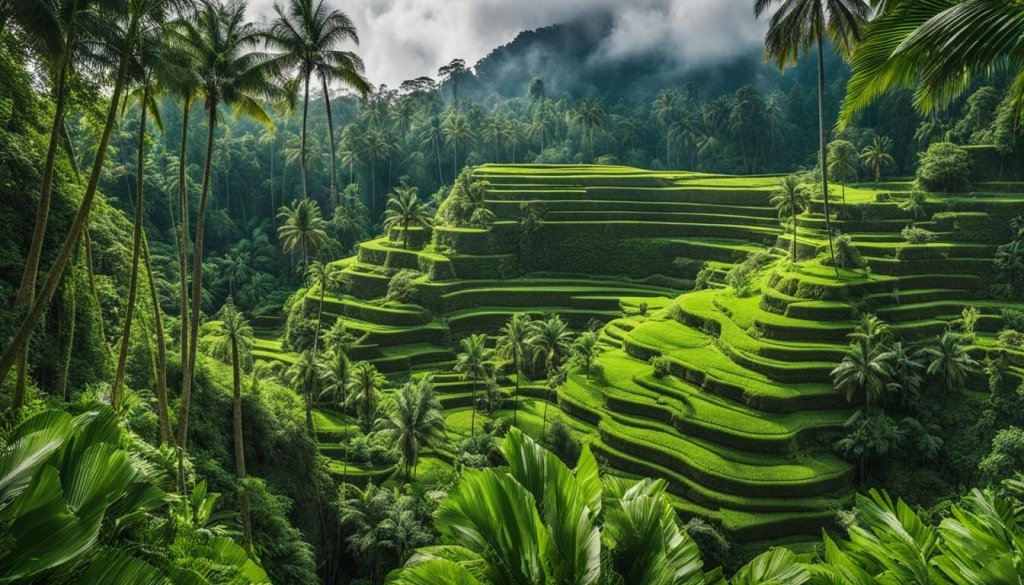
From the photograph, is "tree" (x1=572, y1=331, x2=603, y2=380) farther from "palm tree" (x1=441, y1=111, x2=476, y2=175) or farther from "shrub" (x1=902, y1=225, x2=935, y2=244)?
"palm tree" (x1=441, y1=111, x2=476, y2=175)

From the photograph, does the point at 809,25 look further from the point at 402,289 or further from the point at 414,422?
the point at 402,289

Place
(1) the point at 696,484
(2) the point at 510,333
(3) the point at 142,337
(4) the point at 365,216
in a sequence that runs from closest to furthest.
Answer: (3) the point at 142,337
(1) the point at 696,484
(2) the point at 510,333
(4) the point at 365,216

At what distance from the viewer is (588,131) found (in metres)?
79.7

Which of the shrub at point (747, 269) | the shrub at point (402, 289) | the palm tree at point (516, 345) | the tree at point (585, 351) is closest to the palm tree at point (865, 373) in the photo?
the tree at point (585, 351)

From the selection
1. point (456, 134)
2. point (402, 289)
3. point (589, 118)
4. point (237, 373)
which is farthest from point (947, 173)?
point (456, 134)

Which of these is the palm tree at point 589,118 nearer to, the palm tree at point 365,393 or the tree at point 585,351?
the tree at point 585,351

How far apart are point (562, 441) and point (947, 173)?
3483cm

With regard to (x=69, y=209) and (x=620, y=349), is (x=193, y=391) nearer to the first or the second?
(x=69, y=209)

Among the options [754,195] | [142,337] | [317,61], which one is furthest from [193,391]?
[754,195]

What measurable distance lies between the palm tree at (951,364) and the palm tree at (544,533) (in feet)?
104

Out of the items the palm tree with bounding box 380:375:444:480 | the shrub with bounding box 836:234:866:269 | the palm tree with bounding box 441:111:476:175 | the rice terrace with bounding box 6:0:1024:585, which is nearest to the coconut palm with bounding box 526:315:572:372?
the rice terrace with bounding box 6:0:1024:585

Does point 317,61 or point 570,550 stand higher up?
point 317,61

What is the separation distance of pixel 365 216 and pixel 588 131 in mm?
30074

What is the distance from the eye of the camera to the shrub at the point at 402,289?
145ft
